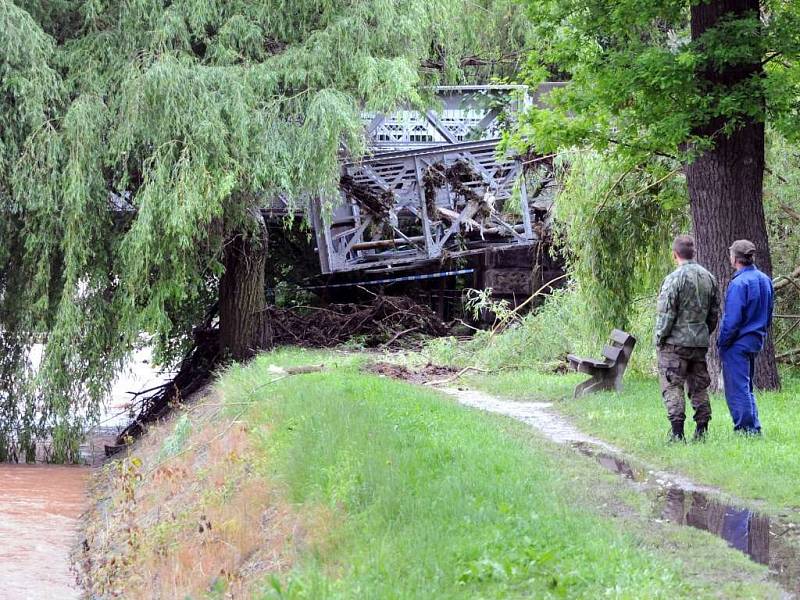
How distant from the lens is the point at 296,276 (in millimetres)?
27422

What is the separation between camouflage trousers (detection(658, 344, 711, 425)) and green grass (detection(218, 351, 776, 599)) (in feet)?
3.61

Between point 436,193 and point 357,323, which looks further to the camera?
point 436,193

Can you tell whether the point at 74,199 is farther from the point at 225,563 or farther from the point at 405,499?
the point at 405,499

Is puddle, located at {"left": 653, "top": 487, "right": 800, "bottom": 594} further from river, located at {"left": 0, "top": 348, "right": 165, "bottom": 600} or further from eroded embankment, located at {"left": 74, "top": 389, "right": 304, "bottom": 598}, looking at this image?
river, located at {"left": 0, "top": 348, "right": 165, "bottom": 600}

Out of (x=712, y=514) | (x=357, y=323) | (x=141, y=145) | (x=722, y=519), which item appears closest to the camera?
(x=722, y=519)

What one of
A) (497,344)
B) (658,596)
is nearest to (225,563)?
(658,596)

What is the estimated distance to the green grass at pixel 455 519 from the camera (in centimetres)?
638

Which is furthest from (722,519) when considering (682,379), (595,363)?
(595,363)

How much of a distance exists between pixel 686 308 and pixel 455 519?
442cm

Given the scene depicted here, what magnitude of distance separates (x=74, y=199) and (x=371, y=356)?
21.3ft

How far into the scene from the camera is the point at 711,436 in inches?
433

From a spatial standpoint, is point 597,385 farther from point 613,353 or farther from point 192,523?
point 192,523

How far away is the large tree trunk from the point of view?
14.5 meters

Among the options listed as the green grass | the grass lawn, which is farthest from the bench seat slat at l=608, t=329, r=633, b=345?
the green grass
